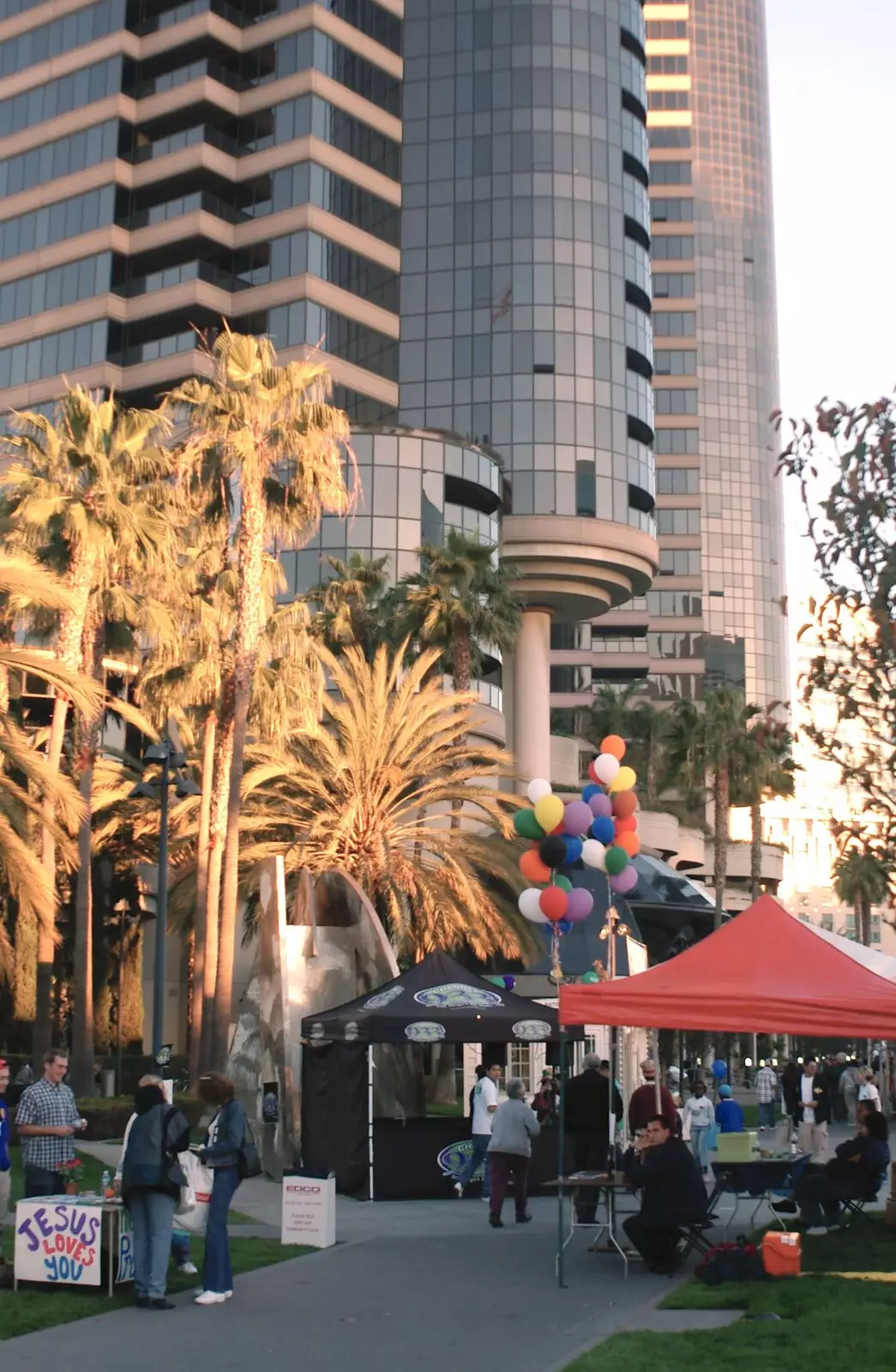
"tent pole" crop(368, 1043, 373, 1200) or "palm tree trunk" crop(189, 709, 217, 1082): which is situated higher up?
"palm tree trunk" crop(189, 709, 217, 1082)

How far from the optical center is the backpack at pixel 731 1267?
42.6 ft

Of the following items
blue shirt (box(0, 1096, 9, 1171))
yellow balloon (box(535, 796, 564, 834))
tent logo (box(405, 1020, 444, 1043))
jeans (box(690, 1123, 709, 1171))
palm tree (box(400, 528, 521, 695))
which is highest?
palm tree (box(400, 528, 521, 695))

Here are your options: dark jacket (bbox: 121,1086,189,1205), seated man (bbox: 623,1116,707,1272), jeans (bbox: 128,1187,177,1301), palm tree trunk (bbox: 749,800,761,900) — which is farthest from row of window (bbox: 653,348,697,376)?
jeans (bbox: 128,1187,177,1301)

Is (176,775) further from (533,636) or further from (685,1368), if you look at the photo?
(533,636)

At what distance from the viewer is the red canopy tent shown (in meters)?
13.5

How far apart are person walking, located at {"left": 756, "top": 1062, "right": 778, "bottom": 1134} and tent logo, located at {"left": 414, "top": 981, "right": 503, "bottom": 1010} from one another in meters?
18.8

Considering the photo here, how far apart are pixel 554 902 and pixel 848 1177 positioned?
8.88m

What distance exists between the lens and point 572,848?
25.0 metres

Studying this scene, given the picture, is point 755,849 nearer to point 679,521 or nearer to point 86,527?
point 86,527

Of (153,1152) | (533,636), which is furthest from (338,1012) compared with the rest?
(533,636)

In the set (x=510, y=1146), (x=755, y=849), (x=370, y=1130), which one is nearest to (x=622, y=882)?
(x=370, y=1130)

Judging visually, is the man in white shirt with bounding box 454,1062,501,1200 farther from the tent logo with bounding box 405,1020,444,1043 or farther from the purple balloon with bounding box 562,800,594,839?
the purple balloon with bounding box 562,800,594,839

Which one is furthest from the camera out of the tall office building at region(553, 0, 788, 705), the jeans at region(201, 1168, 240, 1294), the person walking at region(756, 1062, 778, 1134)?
the tall office building at region(553, 0, 788, 705)

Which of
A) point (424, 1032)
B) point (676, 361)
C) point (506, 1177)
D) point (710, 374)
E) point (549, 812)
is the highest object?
point (710, 374)
